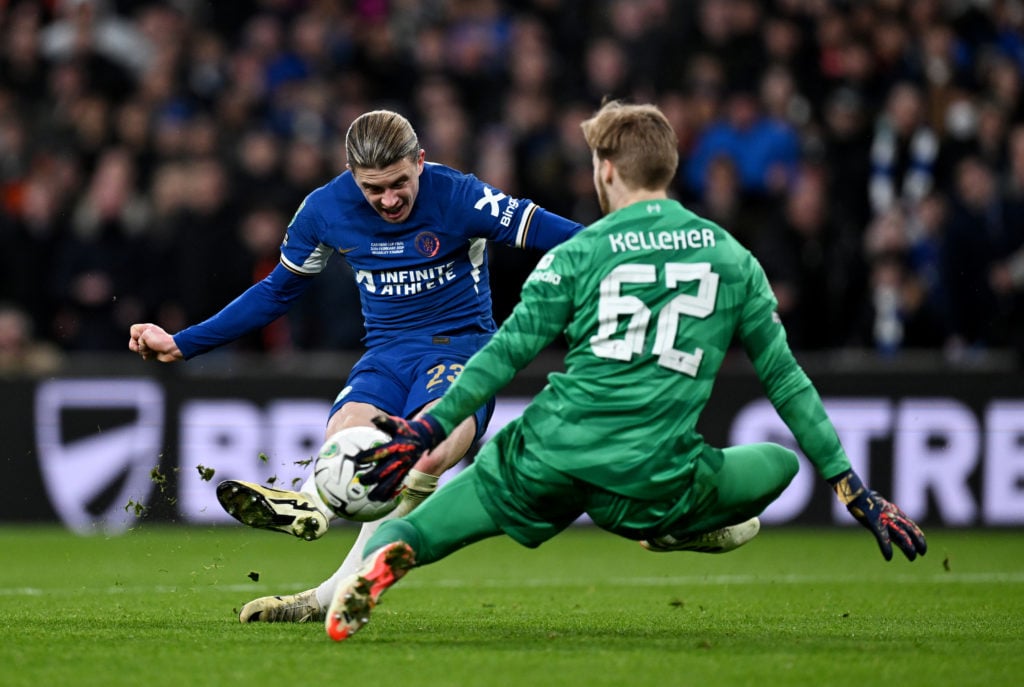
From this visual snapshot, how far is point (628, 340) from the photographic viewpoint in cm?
560

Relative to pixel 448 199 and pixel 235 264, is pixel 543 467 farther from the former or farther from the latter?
pixel 235 264

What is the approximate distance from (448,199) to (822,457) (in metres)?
2.09

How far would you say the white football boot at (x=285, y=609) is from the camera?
7.00 metres

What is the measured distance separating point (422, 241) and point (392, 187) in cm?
35

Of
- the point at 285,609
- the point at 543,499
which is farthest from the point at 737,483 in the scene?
the point at 285,609

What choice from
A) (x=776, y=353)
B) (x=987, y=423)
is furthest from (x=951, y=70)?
(x=776, y=353)

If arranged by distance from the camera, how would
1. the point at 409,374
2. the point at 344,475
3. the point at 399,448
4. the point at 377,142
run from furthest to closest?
the point at 409,374 < the point at 377,142 < the point at 344,475 < the point at 399,448

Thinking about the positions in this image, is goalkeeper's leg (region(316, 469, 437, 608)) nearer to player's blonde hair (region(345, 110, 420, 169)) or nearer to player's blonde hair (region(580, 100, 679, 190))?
player's blonde hair (region(345, 110, 420, 169))

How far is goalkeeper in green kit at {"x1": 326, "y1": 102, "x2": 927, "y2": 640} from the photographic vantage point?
5.58m

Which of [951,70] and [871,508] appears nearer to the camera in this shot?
[871,508]

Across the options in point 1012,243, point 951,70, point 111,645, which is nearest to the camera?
point 111,645

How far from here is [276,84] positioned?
1541 cm

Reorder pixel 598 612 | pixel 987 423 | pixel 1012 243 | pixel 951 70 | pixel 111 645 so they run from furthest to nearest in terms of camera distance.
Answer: pixel 951 70
pixel 1012 243
pixel 987 423
pixel 598 612
pixel 111 645

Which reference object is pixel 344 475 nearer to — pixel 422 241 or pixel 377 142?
pixel 422 241
